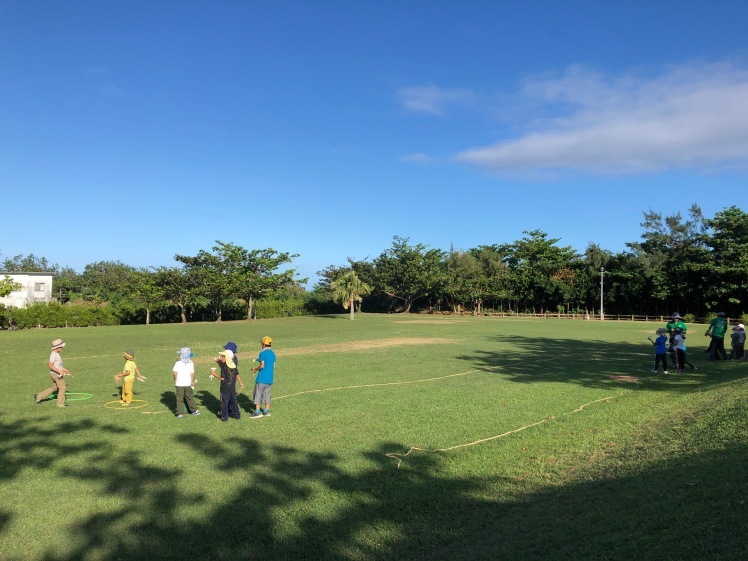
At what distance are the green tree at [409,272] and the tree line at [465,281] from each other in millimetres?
154

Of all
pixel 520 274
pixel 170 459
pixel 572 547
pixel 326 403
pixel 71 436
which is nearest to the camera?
pixel 572 547

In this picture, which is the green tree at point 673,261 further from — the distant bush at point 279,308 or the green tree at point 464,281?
the distant bush at point 279,308

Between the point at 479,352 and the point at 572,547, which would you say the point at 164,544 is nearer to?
the point at 572,547

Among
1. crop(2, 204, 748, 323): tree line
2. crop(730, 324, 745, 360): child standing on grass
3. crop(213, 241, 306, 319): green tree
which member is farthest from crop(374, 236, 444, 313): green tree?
crop(730, 324, 745, 360): child standing on grass

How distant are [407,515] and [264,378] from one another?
15.7 ft

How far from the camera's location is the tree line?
1978 inches

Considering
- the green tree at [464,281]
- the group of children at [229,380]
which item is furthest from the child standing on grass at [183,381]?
the green tree at [464,281]

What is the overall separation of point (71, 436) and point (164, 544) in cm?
456

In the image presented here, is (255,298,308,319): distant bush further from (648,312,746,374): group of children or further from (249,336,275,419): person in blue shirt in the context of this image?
(249,336,275,419): person in blue shirt

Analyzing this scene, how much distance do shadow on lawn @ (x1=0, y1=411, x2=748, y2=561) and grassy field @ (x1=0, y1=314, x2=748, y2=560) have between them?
21mm

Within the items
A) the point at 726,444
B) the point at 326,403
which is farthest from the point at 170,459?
the point at 726,444

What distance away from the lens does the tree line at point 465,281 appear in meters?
50.2

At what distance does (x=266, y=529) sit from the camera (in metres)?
4.81

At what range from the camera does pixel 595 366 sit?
635 inches
